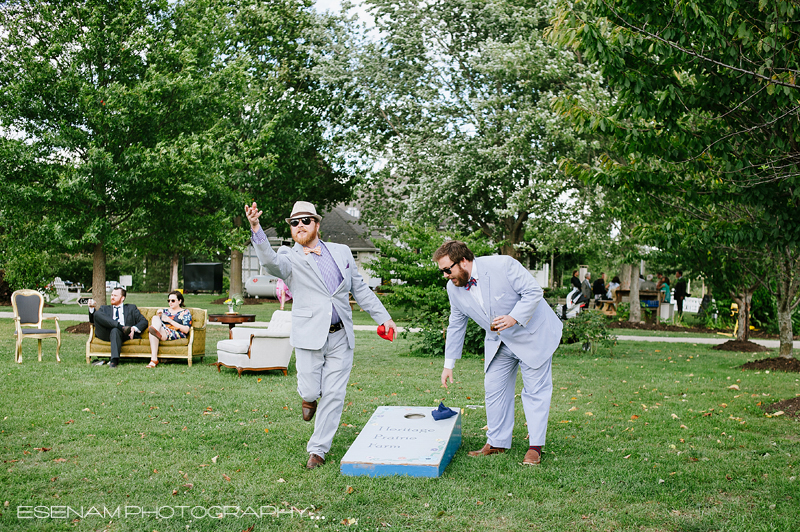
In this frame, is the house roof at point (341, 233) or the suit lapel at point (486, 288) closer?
the suit lapel at point (486, 288)

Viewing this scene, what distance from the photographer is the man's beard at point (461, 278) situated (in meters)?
5.27

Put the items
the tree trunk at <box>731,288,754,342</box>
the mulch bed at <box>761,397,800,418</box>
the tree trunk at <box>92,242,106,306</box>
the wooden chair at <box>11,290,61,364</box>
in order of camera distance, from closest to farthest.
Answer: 1. the mulch bed at <box>761,397,800,418</box>
2. the wooden chair at <box>11,290,61,364</box>
3. the tree trunk at <box>731,288,754,342</box>
4. the tree trunk at <box>92,242,106,306</box>

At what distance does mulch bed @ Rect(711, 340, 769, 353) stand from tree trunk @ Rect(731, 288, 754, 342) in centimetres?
29

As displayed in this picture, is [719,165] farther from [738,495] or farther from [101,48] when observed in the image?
[101,48]

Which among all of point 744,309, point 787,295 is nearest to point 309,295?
point 787,295

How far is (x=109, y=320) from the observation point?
1112 cm

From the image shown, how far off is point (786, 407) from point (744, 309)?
865 centimetres

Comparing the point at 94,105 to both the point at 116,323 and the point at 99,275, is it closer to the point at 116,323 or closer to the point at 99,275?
the point at 99,275

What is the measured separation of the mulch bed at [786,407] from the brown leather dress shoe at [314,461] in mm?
5404

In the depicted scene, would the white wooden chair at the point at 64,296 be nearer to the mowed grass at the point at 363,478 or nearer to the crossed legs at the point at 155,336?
the crossed legs at the point at 155,336

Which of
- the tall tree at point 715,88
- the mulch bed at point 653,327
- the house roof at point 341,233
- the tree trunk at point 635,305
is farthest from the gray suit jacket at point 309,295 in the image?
the house roof at point 341,233

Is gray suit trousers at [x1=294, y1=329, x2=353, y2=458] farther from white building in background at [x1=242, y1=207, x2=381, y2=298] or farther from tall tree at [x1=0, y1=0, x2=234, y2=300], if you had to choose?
white building in background at [x1=242, y1=207, x2=381, y2=298]

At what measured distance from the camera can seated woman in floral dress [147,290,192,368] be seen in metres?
11.2

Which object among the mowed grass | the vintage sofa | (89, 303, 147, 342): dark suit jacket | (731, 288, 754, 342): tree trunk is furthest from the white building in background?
the mowed grass
